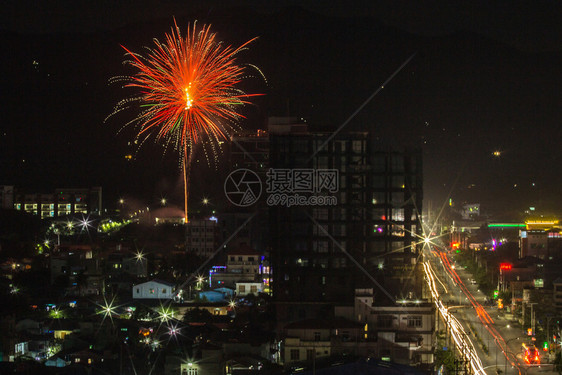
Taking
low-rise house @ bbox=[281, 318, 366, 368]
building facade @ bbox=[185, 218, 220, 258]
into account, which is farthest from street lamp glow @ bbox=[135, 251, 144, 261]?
low-rise house @ bbox=[281, 318, 366, 368]

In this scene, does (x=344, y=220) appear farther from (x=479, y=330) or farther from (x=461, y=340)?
(x=479, y=330)

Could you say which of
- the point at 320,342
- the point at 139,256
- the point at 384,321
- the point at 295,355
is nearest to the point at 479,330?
the point at 384,321

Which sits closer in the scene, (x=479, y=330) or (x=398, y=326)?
(x=398, y=326)

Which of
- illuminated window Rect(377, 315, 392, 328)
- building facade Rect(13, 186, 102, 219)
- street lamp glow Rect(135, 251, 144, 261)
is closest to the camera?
illuminated window Rect(377, 315, 392, 328)

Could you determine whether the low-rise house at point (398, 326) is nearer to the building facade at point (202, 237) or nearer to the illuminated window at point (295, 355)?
the illuminated window at point (295, 355)

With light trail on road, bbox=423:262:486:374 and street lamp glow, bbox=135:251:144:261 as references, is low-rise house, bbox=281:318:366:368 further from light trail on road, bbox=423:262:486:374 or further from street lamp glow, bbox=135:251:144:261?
street lamp glow, bbox=135:251:144:261

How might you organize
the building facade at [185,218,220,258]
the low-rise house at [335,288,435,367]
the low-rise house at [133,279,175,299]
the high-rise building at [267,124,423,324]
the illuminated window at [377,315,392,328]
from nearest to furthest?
the low-rise house at [335,288,435,367]
the illuminated window at [377,315,392,328]
the high-rise building at [267,124,423,324]
the low-rise house at [133,279,175,299]
the building facade at [185,218,220,258]

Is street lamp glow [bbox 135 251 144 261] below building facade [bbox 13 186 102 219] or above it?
below
